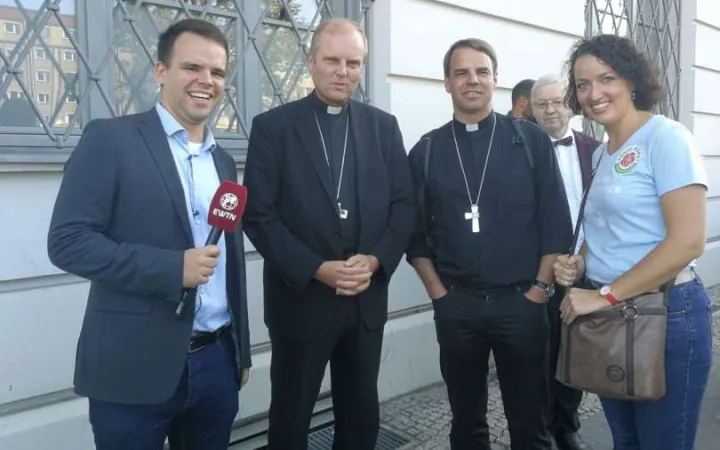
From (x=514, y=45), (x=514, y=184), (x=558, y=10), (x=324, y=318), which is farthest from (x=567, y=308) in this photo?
(x=558, y=10)

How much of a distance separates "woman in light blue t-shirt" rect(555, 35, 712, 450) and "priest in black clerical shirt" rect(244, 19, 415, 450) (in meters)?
0.84

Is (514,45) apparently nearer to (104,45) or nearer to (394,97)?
(394,97)

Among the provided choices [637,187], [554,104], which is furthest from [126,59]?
[637,187]

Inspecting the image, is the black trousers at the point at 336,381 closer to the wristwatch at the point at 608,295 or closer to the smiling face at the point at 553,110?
the wristwatch at the point at 608,295

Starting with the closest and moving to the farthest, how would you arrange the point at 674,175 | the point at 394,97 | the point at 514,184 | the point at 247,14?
the point at 674,175
the point at 514,184
the point at 247,14
the point at 394,97

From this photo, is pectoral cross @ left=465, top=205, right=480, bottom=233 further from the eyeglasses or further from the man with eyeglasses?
the eyeglasses

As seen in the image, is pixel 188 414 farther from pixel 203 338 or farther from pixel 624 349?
pixel 624 349

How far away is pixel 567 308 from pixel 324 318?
38.4 inches

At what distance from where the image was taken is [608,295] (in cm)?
226

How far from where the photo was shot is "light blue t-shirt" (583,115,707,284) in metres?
2.13

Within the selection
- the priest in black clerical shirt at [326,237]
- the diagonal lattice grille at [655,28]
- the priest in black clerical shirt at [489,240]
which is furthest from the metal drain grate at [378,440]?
the diagonal lattice grille at [655,28]

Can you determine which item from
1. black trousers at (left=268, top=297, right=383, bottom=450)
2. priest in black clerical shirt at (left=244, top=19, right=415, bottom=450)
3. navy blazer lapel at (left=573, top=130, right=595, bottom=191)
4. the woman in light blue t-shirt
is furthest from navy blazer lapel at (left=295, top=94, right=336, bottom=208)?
navy blazer lapel at (left=573, top=130, right=595, bottom=191)

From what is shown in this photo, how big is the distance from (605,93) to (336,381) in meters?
1.63

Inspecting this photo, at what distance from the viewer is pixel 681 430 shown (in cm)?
219
